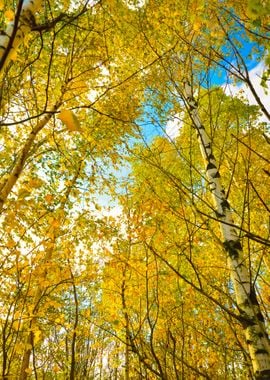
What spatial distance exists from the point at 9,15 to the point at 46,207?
18.6 ft

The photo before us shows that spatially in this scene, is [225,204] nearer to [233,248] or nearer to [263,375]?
[233,248]

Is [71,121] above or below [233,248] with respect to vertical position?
below

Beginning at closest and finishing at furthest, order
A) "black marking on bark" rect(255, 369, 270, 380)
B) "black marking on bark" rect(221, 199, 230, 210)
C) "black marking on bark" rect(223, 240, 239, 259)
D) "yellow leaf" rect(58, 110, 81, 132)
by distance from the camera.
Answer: "yellow leaf" rect(58, 110, 81, 132)
"black marking on bark" rect(255, 369, 270, 380)
"black marking on bark" rect(223, 240, 239, 259)
"black marking on bark" rect(221, 199, 230, 210)

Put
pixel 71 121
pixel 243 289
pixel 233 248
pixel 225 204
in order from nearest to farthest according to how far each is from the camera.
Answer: pixel 71 121
pixel 243 289
pixel 233 248
pixel 225 204

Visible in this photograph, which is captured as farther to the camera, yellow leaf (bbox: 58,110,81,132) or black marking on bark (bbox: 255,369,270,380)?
black marking on bark (bbox: 255,369,270,380)

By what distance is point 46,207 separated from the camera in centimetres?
700

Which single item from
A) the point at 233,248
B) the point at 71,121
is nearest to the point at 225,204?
the point at 233,248

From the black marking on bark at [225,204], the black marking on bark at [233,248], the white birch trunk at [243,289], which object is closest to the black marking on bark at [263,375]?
the white birch trunk at [243,289]

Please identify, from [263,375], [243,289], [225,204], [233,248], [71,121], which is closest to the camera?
[71,121]

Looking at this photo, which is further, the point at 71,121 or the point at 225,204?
the point at 225,204

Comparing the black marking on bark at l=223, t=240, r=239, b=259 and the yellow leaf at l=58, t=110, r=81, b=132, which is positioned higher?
the black marking on bark at l=223, t=240, r=239, b=259

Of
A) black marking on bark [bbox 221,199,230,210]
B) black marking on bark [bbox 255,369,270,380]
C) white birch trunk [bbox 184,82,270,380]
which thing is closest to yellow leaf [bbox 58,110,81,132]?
white birch trunk [bbox 184,82,270,380]

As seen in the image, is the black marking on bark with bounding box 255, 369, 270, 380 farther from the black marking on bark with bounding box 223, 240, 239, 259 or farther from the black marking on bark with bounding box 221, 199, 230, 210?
the black marking on bark with bounding box 221, 199, 230, 210

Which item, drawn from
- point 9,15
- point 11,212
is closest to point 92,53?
point 11,212
